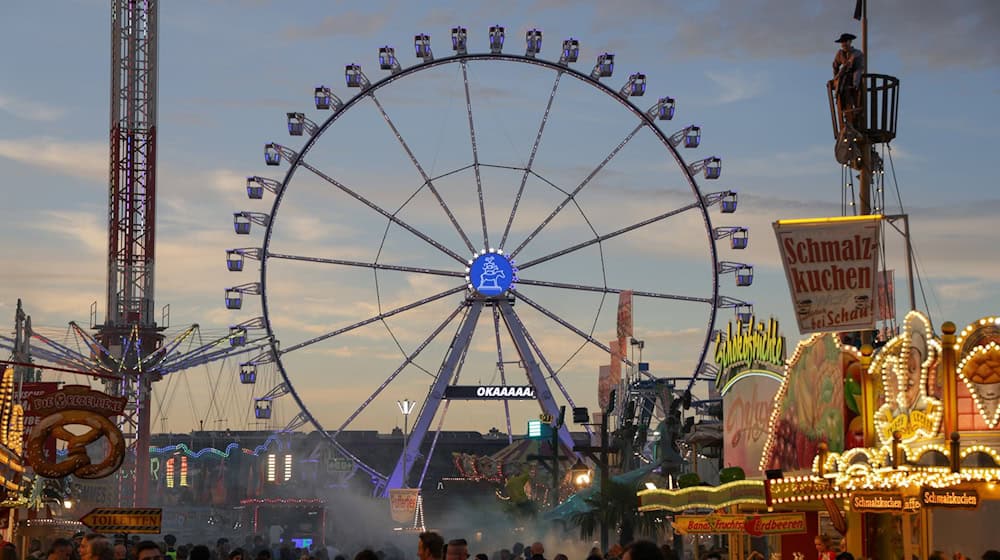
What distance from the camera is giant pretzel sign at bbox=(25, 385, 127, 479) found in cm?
2448

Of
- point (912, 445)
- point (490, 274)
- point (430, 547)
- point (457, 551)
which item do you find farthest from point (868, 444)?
point (490, 274)

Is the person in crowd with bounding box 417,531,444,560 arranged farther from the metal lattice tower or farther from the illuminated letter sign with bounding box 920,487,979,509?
Result: the metal lattice tower

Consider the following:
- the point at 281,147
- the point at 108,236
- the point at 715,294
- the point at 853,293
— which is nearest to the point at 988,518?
the point at 853,293

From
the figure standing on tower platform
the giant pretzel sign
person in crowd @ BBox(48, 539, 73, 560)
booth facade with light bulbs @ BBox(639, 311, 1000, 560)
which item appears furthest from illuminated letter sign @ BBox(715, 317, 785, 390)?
person in crowd @ BBox(48, 539, 73, 560)

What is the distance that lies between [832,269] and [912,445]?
234 centimetres

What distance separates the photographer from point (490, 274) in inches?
1866

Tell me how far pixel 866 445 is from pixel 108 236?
48.6 meters

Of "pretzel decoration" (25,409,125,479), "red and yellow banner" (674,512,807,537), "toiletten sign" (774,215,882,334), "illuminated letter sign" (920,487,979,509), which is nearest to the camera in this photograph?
"illuminated letter sign" (920,487,979,509)

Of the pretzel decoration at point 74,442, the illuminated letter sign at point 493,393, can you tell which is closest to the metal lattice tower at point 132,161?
the illuminated letter sign at point 493,393

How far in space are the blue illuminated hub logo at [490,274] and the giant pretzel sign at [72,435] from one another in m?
21.8

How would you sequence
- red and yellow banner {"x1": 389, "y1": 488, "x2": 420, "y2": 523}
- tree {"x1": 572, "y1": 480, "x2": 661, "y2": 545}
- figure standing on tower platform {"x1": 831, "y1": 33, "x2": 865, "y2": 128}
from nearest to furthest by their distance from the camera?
figure standing on tower platform {"x1": 831, "y1": 33, "x2": 865, "y2": 128}
tree {"x1": 572, "y1": 480, "x2": 661, "y2": 545}
red and yellow banner {"x1": 389, "y1": 488, "x2": 420, "y2": 523}

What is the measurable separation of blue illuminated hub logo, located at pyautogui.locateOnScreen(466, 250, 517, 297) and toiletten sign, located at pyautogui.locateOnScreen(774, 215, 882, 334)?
27.9 metres

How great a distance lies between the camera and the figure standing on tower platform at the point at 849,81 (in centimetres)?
2158

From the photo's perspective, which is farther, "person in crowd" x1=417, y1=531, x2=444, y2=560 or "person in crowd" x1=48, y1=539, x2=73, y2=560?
"person in crowd" x1=48, y1=539, x2=73, y2=560
